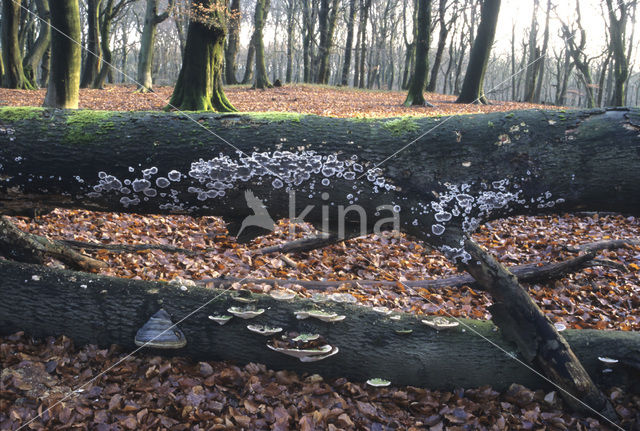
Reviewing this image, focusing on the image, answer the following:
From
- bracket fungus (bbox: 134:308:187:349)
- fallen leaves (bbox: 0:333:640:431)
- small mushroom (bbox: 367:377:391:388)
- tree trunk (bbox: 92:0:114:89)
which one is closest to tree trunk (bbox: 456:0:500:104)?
fallen leaves (bbox: 0:333:640:431)

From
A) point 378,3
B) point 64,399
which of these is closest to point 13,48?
point 64,399

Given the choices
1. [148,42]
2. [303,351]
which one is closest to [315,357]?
[303,351]

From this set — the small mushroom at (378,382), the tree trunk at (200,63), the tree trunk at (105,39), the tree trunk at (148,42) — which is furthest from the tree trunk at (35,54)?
the small mushroom at (378,382)

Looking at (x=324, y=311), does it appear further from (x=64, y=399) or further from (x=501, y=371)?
(x=64, y=399)

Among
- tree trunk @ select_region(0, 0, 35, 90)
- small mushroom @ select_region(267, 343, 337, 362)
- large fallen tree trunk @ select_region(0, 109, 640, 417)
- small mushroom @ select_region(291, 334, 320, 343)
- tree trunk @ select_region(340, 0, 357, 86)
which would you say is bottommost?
small mushroom @ select_region(267, 343, 337, 362)

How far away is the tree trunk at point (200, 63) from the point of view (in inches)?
383

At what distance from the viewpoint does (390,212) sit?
316 cm

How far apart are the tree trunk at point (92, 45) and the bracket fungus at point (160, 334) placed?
21.2m

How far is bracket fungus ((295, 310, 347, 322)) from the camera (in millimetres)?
3094

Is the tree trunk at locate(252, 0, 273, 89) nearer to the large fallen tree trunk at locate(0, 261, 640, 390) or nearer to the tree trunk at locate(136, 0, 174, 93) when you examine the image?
the tree trunk at locate(136, 0, 174, 93)

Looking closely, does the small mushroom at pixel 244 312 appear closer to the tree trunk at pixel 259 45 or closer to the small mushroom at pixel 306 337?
the small mushroom at pixel 306 337

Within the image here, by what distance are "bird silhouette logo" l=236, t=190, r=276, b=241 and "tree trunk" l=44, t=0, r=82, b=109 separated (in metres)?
7.52

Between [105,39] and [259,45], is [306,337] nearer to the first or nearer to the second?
[259,45]

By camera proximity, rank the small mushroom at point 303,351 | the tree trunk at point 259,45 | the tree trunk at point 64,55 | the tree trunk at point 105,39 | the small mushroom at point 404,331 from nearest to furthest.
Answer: the small mushroom at point 303,351
the small mushroom at point 404,331
the tree trunk at point 64,55
the tree trunk at point 259,45
the tree trunk at point 105,39
